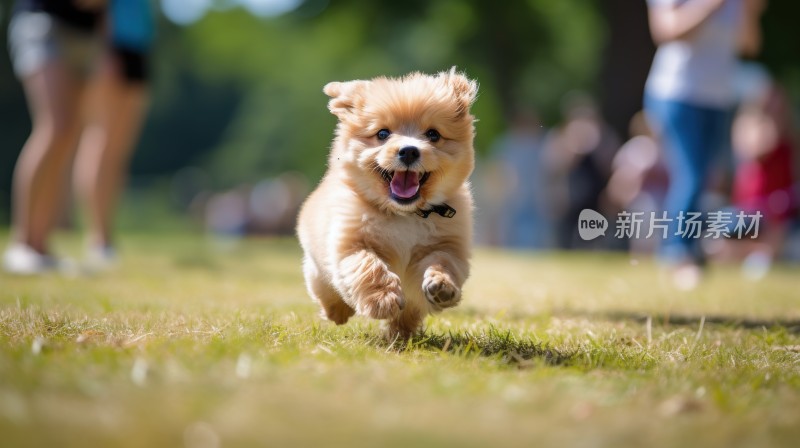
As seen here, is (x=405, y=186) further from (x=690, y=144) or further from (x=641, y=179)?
(x=641, y=179)

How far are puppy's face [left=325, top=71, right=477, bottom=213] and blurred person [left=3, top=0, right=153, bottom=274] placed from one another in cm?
308

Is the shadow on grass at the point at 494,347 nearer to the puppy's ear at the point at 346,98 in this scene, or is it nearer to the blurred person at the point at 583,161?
the puppy's ear at the point at 346,98

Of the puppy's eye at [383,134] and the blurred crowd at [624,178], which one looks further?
the blurred crowd at [624,178]

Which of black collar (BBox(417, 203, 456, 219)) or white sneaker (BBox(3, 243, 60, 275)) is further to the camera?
white sneaker (BBox(3, 243, 60, 275))

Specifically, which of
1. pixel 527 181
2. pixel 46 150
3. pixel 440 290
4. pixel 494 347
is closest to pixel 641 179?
pixel 527 181

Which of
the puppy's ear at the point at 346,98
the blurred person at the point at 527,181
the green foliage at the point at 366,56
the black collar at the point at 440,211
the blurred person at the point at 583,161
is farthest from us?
the green foliage at the point at 366,56

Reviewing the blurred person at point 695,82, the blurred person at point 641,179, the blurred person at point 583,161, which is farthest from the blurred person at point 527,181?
the blurred person at point 695,82

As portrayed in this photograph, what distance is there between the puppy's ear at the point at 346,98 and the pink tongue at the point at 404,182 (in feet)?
1.32

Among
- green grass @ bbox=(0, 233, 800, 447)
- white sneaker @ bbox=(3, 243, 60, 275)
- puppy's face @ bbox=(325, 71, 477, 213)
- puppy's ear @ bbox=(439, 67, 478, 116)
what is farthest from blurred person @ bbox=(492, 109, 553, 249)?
puppy's face @ bbox=(325, 71, 477, 213)

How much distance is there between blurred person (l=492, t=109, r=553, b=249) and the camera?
13.1m

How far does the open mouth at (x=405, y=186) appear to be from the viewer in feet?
10.6

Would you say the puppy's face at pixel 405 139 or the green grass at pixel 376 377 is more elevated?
the puppy's face at pixel 405 139

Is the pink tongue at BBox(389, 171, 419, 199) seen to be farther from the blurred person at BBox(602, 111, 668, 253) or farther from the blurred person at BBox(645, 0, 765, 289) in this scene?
the blurred person at BBox(602, 111, 668, 253)

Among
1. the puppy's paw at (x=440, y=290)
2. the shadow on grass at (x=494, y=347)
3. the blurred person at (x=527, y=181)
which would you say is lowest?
the blurred person at (x=527, y=181)
